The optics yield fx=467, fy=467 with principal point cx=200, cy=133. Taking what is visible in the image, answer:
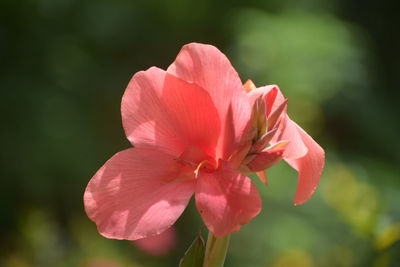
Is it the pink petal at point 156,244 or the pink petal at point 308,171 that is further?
the pink petal at point 156,244

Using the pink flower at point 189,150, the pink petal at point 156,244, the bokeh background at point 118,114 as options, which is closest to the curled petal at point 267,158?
the pink flower at point 189,150

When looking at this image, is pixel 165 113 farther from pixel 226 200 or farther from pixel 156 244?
pixel 156 244

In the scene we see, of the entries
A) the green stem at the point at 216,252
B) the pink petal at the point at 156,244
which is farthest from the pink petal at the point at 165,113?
the pink petal at the point at 156,244

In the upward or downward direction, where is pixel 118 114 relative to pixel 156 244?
upward

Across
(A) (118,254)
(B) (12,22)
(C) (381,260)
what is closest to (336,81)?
(A) (118,254)

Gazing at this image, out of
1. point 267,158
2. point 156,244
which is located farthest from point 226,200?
point 156,244

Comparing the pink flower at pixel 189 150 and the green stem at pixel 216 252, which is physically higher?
the pink flower at pixel 189 150

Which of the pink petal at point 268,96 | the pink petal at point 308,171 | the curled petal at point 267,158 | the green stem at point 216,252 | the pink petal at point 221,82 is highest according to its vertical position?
the pink petal at point 221,82

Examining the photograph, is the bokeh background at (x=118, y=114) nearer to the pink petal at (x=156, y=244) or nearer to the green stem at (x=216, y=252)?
the pink petal at (x=156, y=244)

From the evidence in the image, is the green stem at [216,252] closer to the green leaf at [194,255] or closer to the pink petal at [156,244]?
the green leaf at [194,255]
